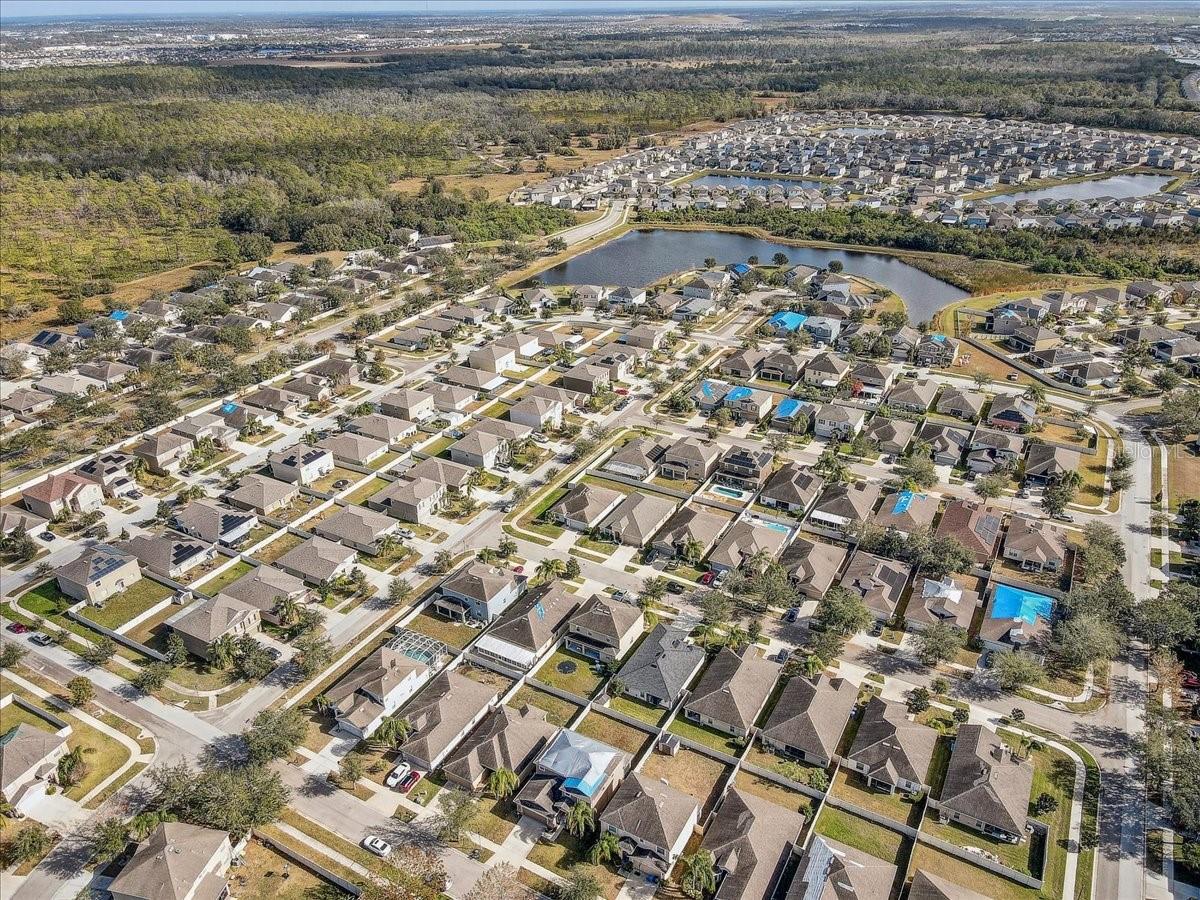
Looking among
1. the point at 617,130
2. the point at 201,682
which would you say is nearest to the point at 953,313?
the point at 201,682

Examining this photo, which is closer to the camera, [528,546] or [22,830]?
[22,830]

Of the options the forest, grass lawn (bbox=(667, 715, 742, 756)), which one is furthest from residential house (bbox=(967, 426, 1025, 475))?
the forest

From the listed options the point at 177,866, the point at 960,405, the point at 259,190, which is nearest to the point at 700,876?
the point at 177,866

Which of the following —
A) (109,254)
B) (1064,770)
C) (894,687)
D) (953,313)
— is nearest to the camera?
(1064,770)

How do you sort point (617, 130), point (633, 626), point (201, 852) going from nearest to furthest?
point (201, 852), point (633, 626), point (617, 130)

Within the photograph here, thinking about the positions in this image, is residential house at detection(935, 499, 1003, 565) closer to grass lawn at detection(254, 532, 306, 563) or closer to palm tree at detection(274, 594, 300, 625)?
palm tree at detection(274, 594, 300, 625)

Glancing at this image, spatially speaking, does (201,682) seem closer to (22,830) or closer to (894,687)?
(22,830)

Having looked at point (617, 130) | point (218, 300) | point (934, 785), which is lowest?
point (934, 785)

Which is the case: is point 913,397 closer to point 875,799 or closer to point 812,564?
Answer: point 812,564
